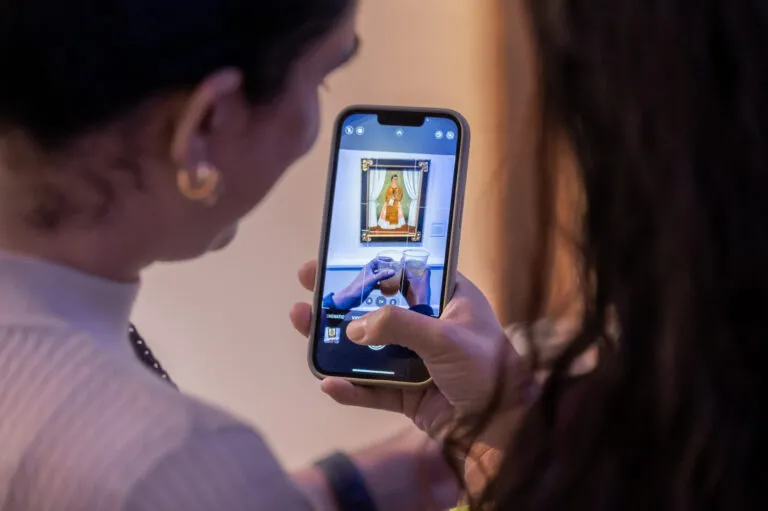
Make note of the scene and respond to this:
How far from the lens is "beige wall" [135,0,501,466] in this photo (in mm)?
770

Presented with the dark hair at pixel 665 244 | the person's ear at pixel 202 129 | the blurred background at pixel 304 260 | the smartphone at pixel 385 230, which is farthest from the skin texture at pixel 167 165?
the blurred background at pixel 304 260

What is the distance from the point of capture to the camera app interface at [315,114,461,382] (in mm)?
558

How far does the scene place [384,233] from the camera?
573mm

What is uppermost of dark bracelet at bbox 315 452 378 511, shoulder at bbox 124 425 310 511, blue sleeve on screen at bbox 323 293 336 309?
blue sleeve on screen at bbox 323 293 336 309

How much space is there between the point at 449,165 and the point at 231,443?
331 mm

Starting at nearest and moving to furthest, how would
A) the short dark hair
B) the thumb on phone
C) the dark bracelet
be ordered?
the short dark hair < the dark bracelet < the thumb on phone

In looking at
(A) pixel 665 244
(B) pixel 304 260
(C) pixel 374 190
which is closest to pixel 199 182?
(A) pixel 665 244

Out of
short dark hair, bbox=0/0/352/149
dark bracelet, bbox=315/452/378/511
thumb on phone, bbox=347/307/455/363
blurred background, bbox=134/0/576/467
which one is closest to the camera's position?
short dark hair, bbox=0/0/352/149

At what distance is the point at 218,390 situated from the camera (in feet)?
2.79

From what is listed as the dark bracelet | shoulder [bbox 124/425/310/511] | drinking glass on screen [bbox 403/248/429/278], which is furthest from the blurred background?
shoulder [bbox 124/425/310/511]

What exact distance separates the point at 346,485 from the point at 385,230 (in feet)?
0.75

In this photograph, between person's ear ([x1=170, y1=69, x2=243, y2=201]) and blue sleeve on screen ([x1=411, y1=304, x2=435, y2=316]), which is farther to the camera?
blue sleeve on screen ([x1=411, y1=304, x2=435, y2=316])

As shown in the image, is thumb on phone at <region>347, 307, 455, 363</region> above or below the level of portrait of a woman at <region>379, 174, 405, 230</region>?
below

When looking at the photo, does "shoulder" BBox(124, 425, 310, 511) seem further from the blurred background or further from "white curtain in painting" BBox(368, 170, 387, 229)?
the blurred background
